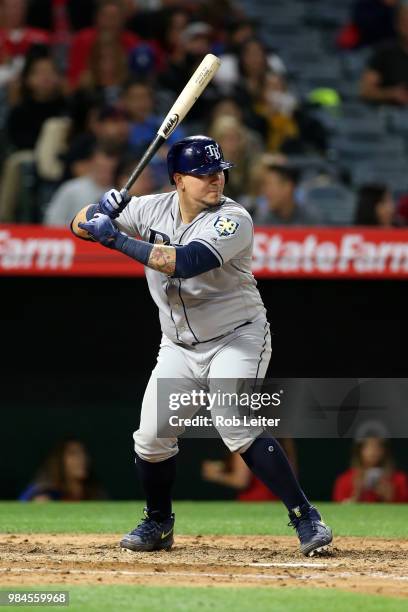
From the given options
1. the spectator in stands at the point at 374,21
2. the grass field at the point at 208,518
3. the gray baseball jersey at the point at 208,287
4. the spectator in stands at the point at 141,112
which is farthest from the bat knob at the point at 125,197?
the spectator in stands at the point at 374,21

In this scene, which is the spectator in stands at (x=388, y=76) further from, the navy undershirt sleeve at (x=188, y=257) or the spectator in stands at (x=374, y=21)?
the navy undershirt sleeve at (x=188, y=257)

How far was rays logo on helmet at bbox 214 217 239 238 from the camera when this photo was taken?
4.74 meters

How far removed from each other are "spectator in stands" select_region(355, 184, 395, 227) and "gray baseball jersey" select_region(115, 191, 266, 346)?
3.94 m

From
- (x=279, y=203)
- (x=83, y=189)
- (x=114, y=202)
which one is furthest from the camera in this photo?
(x=279, y=203)

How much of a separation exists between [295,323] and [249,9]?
14.1ft

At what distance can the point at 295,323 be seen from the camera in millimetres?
8961

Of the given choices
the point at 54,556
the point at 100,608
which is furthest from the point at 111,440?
the point at 100,608

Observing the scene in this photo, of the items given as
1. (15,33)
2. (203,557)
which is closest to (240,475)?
(203,557)

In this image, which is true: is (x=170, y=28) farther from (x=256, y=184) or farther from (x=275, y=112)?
(x=256, y=184)

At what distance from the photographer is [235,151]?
8906mm

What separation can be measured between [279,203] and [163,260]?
162 inches

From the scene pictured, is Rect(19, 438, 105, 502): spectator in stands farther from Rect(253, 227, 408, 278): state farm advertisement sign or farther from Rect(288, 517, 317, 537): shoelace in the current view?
Rect(288, 517, 317, 537): shoelace

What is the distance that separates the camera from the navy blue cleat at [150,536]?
508 centimetres
